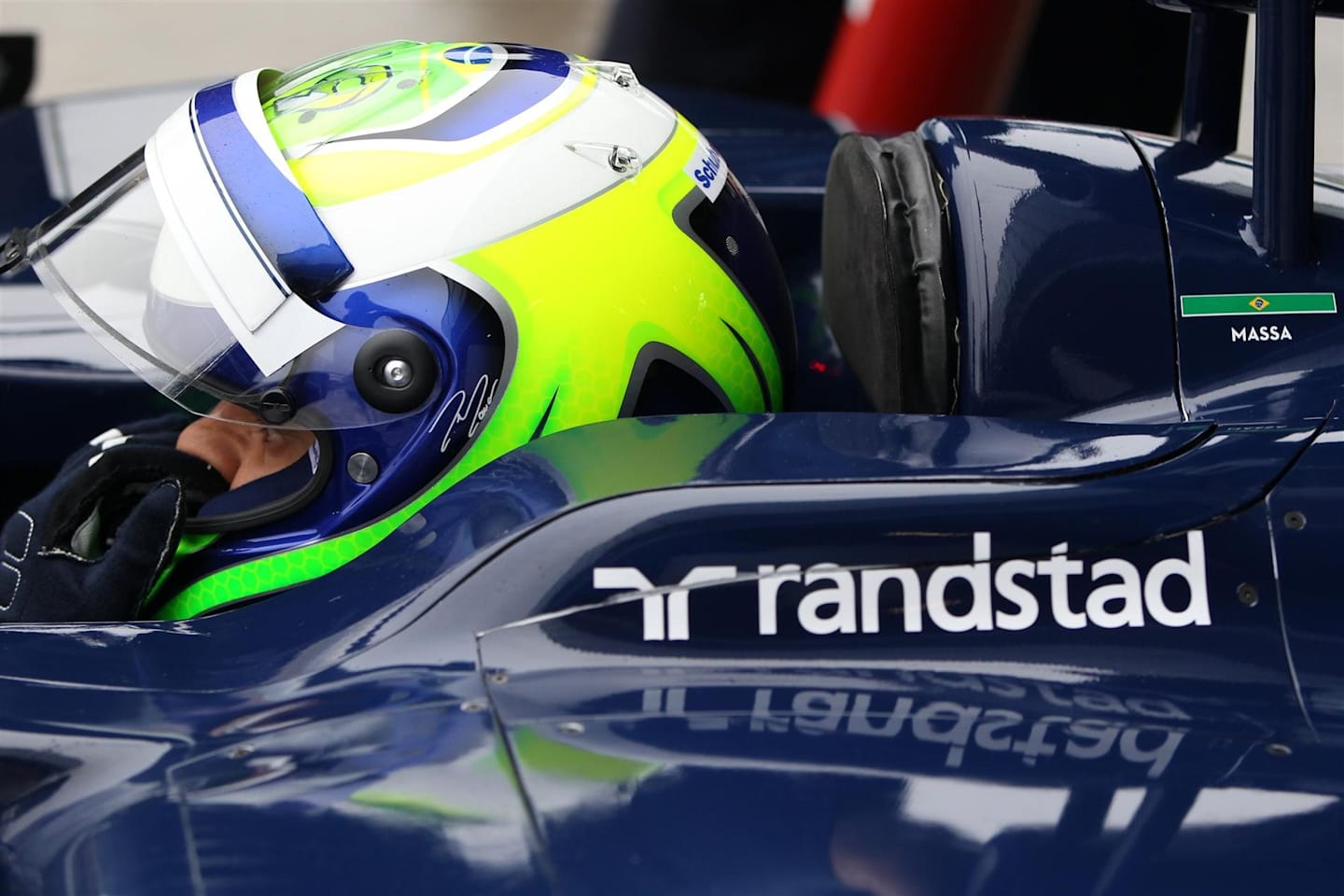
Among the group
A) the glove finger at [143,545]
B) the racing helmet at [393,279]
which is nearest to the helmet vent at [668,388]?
the racing helmet at [393,279]

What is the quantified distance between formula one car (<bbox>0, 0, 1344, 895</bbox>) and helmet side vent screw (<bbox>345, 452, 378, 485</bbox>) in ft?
0.36

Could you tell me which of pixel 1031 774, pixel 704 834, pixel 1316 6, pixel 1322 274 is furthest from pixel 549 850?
pixel 1316 6

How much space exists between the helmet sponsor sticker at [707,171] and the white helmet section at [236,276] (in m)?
0.39

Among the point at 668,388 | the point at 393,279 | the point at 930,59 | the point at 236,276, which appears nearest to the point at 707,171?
the point at 668,388

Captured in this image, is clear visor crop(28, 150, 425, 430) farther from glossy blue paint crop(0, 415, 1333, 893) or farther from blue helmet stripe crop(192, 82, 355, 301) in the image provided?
glossy blue paint crop(0, 415, 1333, 893)

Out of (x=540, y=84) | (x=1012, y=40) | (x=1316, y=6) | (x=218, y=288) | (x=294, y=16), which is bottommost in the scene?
(x=294, y=16)

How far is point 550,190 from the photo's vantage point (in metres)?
1.40

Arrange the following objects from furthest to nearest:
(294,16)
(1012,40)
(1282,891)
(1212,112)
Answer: (294,16) → (1012,40) → (1212,112) → (1282,891)

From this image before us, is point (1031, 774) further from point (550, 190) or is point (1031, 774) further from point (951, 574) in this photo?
point (550, 190)

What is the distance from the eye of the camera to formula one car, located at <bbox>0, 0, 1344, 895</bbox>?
1016 mm

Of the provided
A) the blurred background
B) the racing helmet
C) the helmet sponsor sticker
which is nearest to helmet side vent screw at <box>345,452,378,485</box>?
the racing helmet

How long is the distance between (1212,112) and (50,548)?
1.26m

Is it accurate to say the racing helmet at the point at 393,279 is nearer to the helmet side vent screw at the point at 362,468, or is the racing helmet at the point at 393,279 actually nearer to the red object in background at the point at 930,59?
the helmet side vent screw at the point at 362,468

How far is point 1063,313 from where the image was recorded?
1.38m
